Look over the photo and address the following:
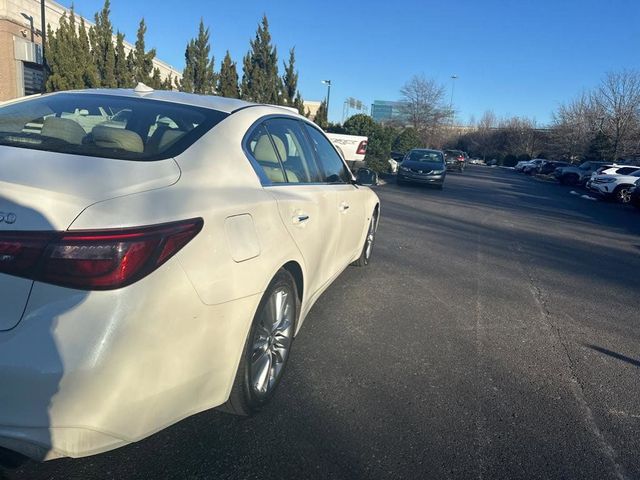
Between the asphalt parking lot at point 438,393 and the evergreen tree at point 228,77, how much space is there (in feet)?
80.7

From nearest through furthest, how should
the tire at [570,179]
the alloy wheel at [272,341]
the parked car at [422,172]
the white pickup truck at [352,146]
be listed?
1. the alloy wheel at [272,341]
2. the parked car at [422,172]
3. the white pickup truck at [352,146]
4. the tire at [570,179]

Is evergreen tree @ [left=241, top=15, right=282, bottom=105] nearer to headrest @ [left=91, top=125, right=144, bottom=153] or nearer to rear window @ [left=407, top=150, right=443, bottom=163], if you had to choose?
rear window @ [left=407, top=150, right=443, bottom=163]

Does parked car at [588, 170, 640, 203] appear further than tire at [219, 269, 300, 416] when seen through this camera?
Yes

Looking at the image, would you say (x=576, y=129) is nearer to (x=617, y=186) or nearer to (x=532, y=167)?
(x=532, y=167)

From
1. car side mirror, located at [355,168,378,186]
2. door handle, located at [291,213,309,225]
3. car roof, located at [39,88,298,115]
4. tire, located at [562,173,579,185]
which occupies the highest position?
car roof, located at [39,88,298,115]

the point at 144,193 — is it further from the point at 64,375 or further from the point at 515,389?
the point at 515,389

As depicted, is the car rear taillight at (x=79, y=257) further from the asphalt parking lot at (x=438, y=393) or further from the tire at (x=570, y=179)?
the tire at (x=570, y=179)

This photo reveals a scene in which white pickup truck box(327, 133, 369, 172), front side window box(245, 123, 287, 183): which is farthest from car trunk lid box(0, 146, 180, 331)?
white pickup truck box(327, 133, 369, 172)

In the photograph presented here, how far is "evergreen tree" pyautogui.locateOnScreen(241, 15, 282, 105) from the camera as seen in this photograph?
2853cm

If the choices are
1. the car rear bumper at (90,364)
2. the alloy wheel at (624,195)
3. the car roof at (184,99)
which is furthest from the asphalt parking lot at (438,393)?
the alloy wheel at (624,195)

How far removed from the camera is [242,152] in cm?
260

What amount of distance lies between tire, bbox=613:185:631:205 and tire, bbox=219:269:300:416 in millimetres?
19721

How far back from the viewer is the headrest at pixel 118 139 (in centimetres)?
228

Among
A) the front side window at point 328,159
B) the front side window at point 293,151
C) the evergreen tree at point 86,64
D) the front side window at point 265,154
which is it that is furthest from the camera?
the evergreen tree at point 86,64
